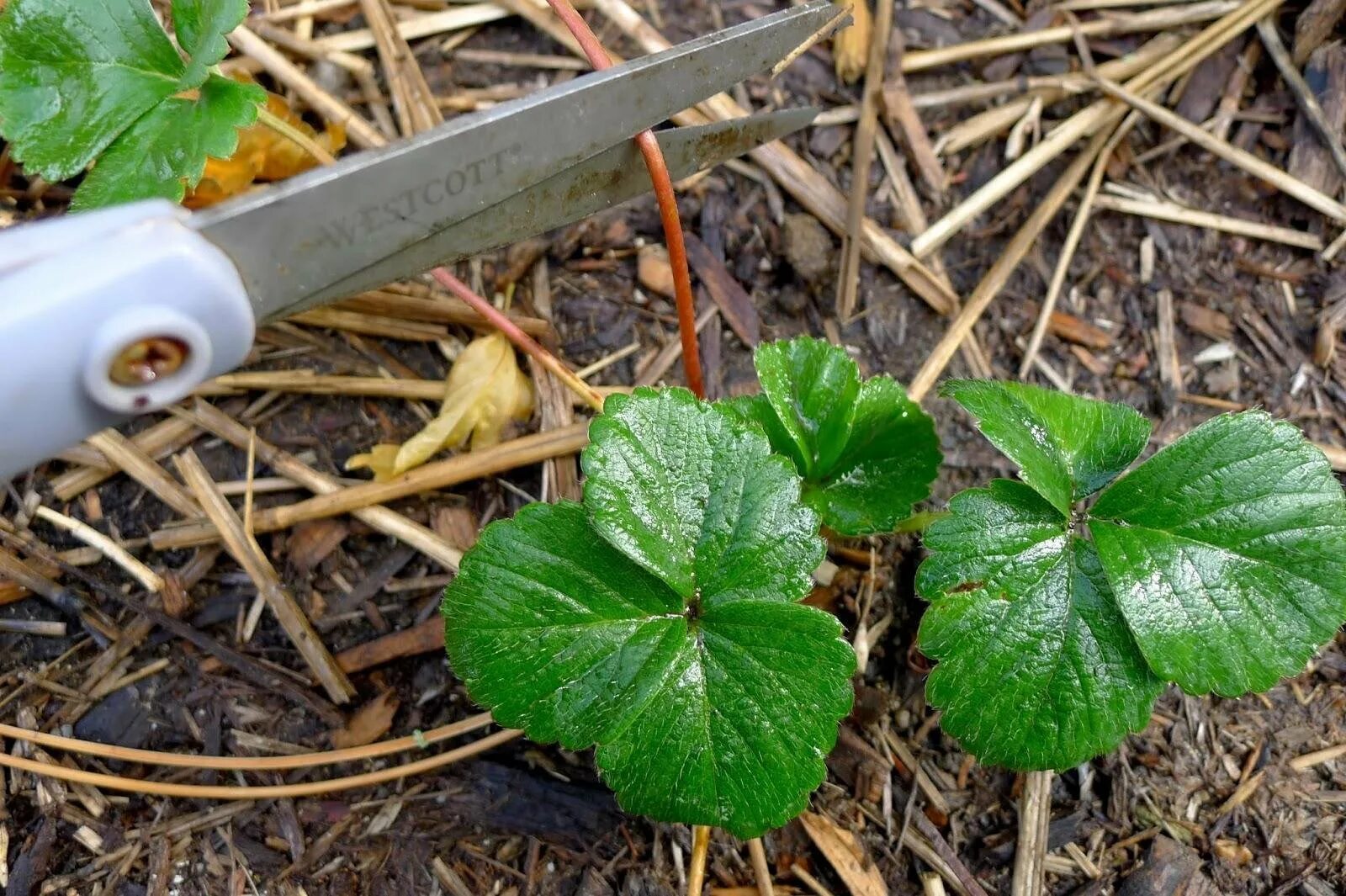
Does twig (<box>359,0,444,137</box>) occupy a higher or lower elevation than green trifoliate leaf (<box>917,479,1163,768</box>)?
higher

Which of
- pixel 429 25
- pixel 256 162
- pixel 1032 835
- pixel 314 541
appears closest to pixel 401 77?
pixel 429 25

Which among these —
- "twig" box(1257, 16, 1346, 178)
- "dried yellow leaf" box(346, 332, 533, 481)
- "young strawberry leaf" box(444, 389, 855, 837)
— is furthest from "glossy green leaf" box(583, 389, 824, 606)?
"twig" box(1257, 16, 1346, 178)

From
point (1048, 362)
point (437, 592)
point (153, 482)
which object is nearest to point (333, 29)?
point (153, 482)

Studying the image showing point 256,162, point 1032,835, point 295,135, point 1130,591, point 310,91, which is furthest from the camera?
point 310,91

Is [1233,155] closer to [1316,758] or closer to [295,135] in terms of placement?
[1316,758]

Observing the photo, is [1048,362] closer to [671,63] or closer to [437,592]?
[671,63]

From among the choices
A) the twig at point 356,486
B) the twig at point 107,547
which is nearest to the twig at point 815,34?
the twig at point 356,486

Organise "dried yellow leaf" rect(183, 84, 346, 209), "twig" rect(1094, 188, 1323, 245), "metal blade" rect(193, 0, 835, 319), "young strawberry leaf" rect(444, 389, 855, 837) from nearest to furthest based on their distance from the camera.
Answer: "metal blade" rect(193, 0, 835, 319) → "young strawberry leaf" rect(444, 389, 855, 837) → "dried yellow leaf" rect(183, 84, 346, 209) → "twig" rect(1094, 188, 1323, 245)

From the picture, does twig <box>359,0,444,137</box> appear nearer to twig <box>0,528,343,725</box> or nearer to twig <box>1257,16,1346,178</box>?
twig <box>0,528,343,725</box>
